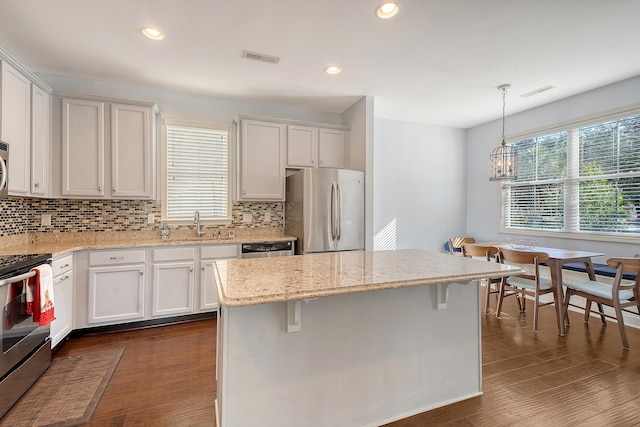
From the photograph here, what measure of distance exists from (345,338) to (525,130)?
4521 millimetres

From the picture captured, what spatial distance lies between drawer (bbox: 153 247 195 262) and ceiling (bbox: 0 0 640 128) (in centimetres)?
190

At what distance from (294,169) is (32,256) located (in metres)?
2.76

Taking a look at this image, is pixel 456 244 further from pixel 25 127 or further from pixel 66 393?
pixel 25 127

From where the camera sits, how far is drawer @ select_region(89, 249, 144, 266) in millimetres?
2963

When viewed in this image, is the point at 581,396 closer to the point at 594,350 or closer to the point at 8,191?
the point at 594,350

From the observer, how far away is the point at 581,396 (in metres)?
2.06

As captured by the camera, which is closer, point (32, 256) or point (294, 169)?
point (32, 256)

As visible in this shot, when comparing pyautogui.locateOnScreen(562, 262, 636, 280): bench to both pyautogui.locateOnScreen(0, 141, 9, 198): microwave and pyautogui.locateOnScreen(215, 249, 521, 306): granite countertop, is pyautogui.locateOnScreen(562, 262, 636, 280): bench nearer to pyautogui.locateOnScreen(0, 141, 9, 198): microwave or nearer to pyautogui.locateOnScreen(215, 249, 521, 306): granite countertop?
pyautogui.locateOnScreen(215, 249, 521, 306): granite countertop

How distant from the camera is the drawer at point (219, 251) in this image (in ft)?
11.1

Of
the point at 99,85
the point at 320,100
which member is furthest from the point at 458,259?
the point at 99,85

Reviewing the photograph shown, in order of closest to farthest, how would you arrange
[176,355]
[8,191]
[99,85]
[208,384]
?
[208,384] → [8,191] → [176,355] → [99,85]

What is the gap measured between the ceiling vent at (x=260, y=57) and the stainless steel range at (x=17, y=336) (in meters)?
2.38

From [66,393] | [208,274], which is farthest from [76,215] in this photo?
[66,393]

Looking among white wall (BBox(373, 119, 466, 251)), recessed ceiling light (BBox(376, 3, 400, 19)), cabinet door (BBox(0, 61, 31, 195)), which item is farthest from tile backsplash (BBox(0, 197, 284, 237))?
recessed ceiling light (BBox(376, 3, 400, 19))
